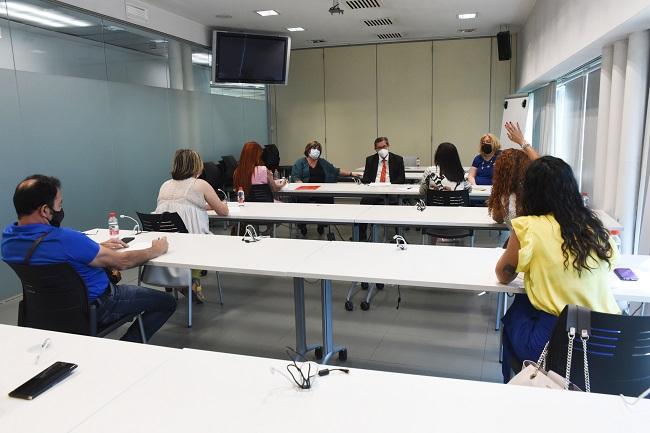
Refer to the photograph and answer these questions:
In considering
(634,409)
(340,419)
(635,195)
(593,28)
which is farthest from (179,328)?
(593,28)

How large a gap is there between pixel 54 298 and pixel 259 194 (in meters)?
3.26

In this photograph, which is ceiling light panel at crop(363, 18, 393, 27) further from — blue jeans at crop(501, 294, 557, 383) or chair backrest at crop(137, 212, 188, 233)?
blue jeans at crop(501, 294, 557, 383)

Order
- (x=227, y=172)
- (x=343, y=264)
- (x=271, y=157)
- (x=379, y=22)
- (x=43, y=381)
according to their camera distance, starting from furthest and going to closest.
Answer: (x=271, y=157)
(x=227, y=172)
(x=379, y=22)
(x=343, y=264)
(x=43, y=381)

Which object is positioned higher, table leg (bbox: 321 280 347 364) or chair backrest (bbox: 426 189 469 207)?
chair backrest (bbox: 426 189 469 207)

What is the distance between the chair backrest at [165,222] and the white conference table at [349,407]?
2445mm

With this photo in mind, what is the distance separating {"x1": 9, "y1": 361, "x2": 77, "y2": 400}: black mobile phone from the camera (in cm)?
147

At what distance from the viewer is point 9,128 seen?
15.5ft

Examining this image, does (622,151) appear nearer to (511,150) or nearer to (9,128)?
(511,150)

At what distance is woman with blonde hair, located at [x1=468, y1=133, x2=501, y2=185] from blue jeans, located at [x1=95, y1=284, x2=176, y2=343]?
4097mm

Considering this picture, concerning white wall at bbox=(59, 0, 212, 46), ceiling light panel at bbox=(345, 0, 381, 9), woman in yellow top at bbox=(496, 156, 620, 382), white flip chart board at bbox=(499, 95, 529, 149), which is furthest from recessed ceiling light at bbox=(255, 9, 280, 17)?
woman in yellow top at bbox=(496, 156, 620, 382)

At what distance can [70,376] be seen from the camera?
159 centimetres

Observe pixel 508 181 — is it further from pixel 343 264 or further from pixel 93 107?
pixel 93 107

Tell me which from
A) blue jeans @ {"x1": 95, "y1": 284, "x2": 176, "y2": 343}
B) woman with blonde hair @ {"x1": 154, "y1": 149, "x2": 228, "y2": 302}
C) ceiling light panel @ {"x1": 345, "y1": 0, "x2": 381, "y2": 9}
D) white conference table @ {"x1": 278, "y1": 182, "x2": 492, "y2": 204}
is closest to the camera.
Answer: blue jeans @ {"x1": 95, "y1": 284, "x2": 176, "y2": 343}

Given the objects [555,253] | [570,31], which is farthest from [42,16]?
[555,253]
